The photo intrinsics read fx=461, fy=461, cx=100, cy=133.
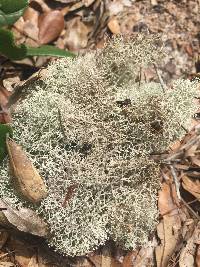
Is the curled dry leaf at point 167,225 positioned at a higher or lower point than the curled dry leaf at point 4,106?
lower

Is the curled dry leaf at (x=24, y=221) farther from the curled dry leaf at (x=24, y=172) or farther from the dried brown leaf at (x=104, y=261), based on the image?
the dried brown leaf at (x=104, y=261)

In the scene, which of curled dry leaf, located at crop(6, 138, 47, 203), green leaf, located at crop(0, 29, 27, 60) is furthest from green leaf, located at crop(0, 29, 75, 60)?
curled dry leaf, located at crop(6, 138, 47, 203)

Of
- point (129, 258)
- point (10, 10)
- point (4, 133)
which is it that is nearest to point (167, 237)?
point (129, 258)

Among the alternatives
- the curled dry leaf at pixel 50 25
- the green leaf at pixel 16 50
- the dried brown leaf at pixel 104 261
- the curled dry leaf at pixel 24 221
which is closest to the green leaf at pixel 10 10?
the green leaf at pixel 16 50

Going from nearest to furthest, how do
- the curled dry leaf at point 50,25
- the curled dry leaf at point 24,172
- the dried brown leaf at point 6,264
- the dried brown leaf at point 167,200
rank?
1. the curled dry leaf at point 24,172
2. the dried brown leaf at point 6,264
3. the dried brown leaf at point 167,200
4. the curled dry leaf at point 50,25

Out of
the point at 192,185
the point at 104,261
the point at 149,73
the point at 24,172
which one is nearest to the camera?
the point at 24,172

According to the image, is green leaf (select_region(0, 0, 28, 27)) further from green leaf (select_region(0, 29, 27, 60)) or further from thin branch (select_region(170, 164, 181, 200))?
thin branch (select_region(170, 164, 181, 200))

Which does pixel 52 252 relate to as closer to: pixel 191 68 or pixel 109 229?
pixel 109 229

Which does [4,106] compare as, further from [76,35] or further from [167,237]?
[167,237]
